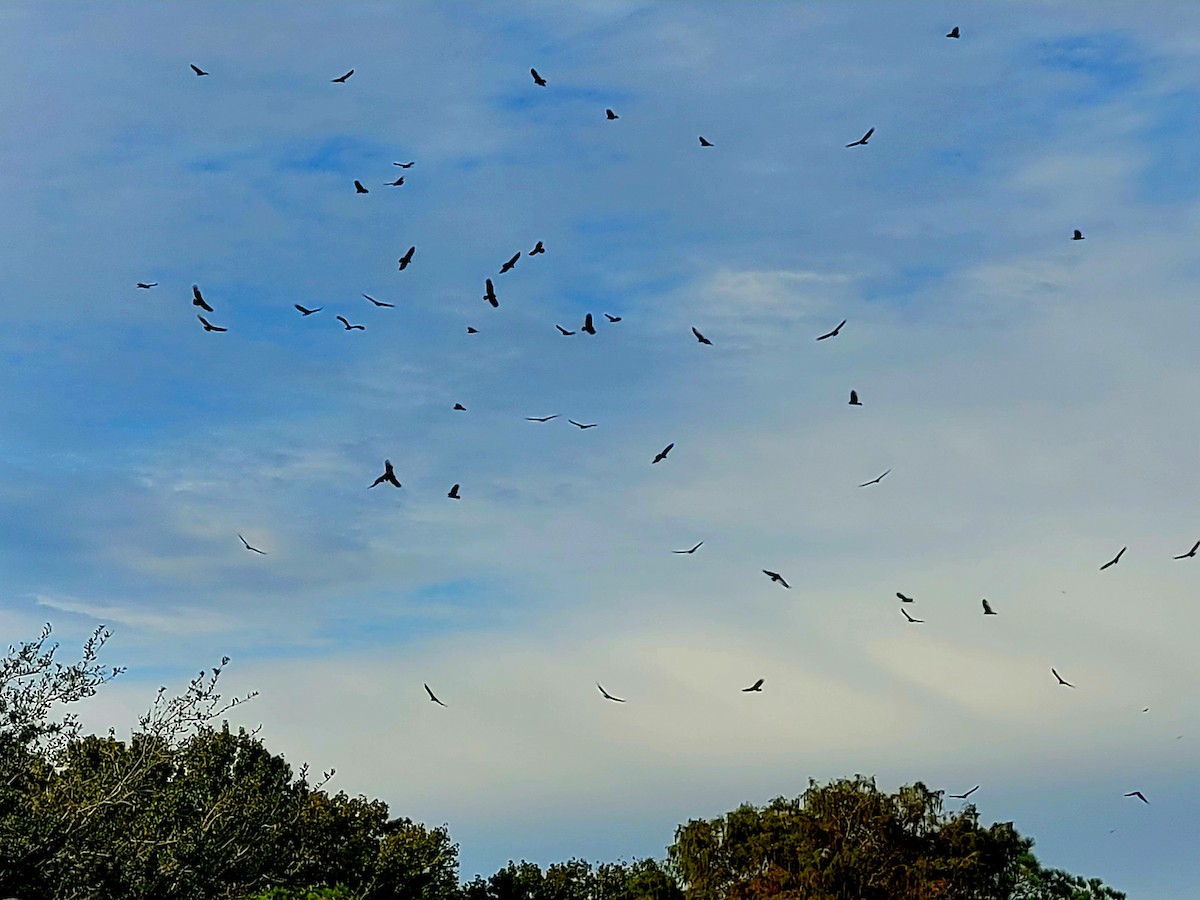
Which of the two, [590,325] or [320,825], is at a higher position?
[590,325]

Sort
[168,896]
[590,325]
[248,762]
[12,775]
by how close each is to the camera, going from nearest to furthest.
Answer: [590,325], [12,775], [168,896], [248,762]

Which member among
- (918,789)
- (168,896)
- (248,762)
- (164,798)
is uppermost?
(918,789)

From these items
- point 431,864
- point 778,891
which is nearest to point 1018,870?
point 778,891

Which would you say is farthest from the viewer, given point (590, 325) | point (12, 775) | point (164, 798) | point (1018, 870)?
point (1018, 870)

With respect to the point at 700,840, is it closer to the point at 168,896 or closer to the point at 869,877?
the point at 869,877

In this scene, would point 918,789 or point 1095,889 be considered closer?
point 1095,889

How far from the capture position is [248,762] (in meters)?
49.5

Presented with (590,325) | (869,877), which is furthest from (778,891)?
(590,325)

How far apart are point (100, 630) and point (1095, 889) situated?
3768 cm

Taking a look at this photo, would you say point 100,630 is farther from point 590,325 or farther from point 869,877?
point 869,877

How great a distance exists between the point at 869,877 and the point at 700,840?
711 cm

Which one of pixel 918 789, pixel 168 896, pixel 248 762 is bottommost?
pixel 168 896

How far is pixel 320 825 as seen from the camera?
171 feet

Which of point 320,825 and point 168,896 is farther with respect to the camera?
point 320,825
